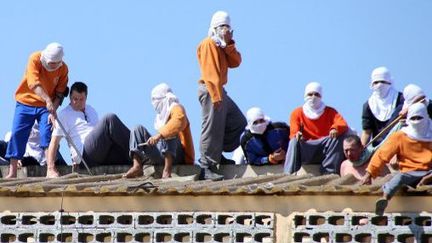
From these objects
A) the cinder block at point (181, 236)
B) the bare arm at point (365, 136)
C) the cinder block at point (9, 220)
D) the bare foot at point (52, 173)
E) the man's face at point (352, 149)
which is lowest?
the cinder block at point (181, 236)

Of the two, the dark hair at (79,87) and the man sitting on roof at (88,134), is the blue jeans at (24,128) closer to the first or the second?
the man sitting on roof at (88,134)

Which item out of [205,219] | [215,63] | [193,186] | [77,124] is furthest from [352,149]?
[77,124]

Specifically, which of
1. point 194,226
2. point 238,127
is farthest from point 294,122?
point 194,226

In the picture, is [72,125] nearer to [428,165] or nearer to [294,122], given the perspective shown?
[294,122]

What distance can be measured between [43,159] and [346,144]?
514 cm

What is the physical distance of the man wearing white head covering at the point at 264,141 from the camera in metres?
30.3

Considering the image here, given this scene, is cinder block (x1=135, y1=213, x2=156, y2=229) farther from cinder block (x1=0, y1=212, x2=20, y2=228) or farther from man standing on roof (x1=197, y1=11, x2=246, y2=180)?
man standing on roof (x1=197, y1=11, x2=246, y2=180)

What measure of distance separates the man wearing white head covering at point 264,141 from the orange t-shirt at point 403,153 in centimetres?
301

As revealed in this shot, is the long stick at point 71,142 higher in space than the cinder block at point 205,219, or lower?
higher

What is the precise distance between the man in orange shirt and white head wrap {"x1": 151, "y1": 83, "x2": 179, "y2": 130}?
121 cm

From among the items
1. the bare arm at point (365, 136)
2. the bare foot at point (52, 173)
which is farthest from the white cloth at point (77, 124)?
the bare arm at point (365, 136)

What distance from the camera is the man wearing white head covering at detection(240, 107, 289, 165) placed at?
99.3 feet

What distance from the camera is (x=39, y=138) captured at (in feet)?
105

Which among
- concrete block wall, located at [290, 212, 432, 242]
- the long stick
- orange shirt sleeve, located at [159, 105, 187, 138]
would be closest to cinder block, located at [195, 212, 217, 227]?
concrete block wall, located at [290, 212, 432, 242]
